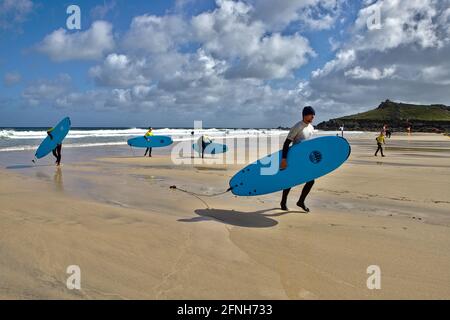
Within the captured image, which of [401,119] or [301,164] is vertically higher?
[401,119]

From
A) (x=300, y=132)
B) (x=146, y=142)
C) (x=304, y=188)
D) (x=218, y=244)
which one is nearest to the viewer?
(x=218, y=244)

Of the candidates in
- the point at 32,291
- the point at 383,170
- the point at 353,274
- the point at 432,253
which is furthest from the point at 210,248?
the point at 383,170

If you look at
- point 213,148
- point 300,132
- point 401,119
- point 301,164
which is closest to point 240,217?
point 301,164

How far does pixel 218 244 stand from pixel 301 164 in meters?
2.17

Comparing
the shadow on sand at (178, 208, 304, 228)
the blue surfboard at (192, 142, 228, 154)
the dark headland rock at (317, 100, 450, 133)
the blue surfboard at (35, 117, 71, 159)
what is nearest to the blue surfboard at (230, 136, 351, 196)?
the shadow on sand at (178, 208, 304, 228)

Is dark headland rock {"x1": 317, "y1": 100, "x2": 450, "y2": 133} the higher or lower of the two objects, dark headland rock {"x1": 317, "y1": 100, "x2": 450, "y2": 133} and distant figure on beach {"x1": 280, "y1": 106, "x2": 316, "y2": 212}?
the higher

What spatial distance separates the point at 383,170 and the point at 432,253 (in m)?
8.28

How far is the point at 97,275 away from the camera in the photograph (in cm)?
304

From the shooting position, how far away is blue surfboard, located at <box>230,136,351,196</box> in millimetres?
5473

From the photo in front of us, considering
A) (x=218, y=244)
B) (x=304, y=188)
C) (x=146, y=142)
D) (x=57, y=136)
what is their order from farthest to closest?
(x=146, y=142), (x=57, y=136), (x=304, y=188), (x=218, y=244)

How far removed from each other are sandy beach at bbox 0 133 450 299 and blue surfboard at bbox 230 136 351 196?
467 mm

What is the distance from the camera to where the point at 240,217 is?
5273mm

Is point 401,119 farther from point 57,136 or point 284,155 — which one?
point 284,155

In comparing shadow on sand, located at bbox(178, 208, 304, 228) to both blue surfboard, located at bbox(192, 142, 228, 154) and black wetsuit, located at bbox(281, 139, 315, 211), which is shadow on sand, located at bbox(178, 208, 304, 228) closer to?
black wetsuit, located at bbox(281, 139, 315, 211)
